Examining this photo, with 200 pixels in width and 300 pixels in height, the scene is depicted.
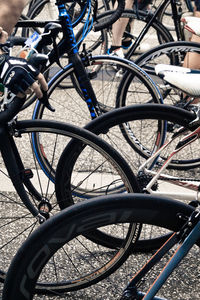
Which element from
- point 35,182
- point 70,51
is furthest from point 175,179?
point 70,51

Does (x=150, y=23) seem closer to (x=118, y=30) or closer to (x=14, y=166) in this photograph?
(x=118, y=30)

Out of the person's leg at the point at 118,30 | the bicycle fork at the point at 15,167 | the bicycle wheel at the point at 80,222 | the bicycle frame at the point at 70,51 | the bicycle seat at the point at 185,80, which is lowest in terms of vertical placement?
the bicycle wheel at the point at 80,222

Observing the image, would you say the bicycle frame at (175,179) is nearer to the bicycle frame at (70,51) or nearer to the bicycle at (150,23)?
the bicycle frame at (70,51)

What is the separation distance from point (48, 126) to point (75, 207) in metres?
0.73

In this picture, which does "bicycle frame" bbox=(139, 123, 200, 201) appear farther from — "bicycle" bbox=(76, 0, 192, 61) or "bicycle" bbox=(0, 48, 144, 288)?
"bicycle" bbox=(76, 0, 192, 61)

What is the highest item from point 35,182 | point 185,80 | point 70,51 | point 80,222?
point 70,51

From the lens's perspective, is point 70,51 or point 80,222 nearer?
point 80,222

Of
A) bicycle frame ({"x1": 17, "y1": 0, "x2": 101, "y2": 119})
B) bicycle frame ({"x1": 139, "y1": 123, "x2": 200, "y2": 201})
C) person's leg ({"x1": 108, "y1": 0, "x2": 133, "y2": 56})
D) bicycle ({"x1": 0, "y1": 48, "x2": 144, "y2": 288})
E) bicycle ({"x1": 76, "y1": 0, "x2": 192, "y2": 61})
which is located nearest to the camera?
bicycle ({"x1": 0, "y1": 48, "x2": 144, "y2": 288})

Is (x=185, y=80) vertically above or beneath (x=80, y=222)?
above

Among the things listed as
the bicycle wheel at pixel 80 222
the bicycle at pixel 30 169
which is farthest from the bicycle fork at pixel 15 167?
the bicycle wheel at pixel 80 222

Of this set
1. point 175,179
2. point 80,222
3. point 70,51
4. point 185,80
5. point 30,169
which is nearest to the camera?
point 80,222

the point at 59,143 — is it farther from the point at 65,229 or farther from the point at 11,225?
the point at 65,229

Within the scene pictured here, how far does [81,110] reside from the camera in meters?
4.54

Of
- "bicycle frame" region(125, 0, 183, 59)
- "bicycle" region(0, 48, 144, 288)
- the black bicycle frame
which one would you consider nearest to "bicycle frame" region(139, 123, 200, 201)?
"bicycle" region(0, 48, 144, 288)
